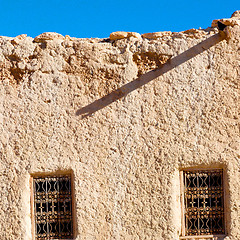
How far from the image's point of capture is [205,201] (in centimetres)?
323

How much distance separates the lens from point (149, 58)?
10.7ft

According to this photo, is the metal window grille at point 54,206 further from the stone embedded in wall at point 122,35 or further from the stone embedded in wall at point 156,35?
the stone embedded in wall at point 156,35

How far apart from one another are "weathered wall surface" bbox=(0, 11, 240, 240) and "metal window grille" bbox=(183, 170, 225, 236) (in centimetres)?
10

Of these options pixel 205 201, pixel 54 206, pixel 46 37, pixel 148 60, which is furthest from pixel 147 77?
pixel 54 206

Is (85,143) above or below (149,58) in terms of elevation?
below

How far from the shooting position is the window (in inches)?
127

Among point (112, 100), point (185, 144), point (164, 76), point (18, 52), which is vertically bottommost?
point (185, 144)

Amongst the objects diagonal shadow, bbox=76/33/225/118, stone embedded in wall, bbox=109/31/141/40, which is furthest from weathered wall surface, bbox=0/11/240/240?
stone embedded in wall, bbox=109/31/141/40

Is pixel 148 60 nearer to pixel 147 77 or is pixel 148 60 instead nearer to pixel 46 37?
pixel 147 77

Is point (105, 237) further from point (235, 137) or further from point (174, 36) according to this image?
point (174, 36)

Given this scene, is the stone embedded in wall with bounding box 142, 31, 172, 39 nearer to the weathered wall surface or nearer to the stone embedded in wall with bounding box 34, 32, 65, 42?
the weathered wall surface

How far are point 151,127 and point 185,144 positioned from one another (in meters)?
0.35

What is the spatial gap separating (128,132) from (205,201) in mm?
988

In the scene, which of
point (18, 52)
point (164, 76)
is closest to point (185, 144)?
point (164, 76)
